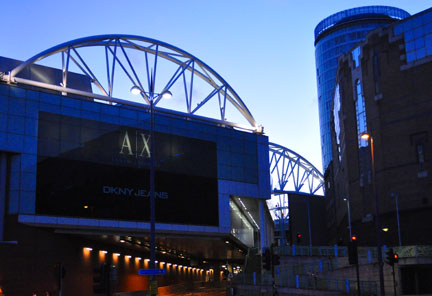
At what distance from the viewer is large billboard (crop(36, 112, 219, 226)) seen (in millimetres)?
48409

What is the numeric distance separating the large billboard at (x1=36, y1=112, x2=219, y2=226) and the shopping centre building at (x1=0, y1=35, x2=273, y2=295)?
0.31 feet

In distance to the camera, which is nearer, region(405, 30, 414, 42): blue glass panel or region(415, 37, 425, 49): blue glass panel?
region(415, 37, 425, 49): blue glass panel

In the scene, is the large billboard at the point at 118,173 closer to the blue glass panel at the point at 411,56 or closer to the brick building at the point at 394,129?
the brick building at the point at 394,129

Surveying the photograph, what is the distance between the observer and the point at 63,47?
5503cm

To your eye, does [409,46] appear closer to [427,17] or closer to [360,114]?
[427,17]


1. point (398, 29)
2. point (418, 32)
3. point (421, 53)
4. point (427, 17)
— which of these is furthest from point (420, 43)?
point (398, 29)

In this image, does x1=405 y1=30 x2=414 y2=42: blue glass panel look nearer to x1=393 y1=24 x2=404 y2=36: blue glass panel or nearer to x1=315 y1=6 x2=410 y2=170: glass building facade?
x1=393 y1=24 x2=404 y2=36: blue glass panel

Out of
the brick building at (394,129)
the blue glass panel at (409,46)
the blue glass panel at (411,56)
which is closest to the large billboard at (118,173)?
the brick building at (394,129)

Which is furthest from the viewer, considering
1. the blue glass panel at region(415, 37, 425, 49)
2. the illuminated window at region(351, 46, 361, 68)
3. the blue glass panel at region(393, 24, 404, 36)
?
the illuminated window at region(351, 46, 361, 68)

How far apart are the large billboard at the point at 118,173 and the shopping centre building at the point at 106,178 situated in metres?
0.10

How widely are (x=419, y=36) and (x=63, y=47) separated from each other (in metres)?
39.0

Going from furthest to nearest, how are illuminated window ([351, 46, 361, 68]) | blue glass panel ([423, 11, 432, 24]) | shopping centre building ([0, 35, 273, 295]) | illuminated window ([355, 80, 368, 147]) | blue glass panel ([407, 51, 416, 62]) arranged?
illuminated window ([351, 46, 361, 68]) → illuminated window ([355, 80, 368, 147]) → blue glass panel ([407, 51, 416, 62]) → blue glass panel ([423, 11, 432, 24]) → shopping centre building ([0, 35, 273, 295])


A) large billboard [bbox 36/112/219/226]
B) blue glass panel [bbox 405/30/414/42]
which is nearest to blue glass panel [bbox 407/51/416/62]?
blue glass panel [bbox 405/30/414/42]

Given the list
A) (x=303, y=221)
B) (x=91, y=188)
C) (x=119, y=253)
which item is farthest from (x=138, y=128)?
(x=303, y=221)
